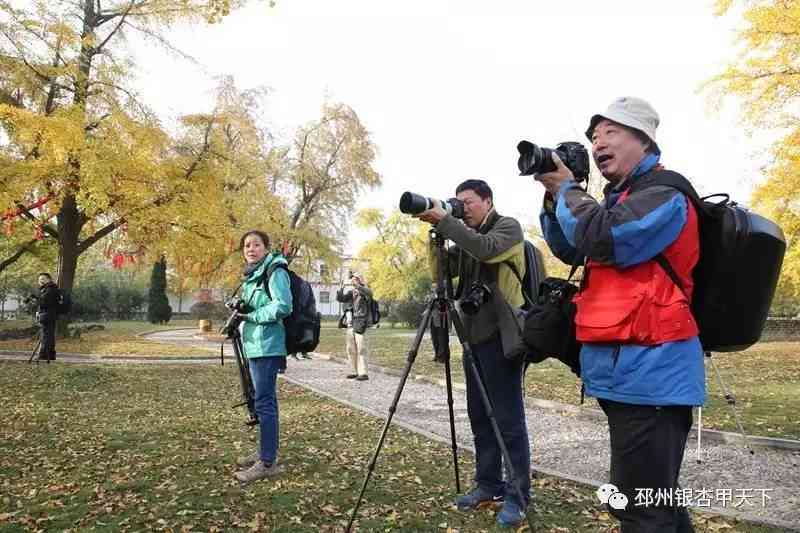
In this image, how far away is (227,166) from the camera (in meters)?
20.6

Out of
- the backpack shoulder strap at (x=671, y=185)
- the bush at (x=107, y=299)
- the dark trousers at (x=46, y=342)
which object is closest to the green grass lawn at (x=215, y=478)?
the backpack shoulder strap at (x=671, y=185)

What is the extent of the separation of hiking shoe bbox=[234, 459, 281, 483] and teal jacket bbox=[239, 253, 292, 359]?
3.16 feet

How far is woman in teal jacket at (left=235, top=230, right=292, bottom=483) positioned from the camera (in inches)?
203

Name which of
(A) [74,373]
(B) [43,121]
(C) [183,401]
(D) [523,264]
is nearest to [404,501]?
(D) [523,264]

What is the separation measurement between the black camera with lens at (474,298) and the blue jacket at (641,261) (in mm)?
1461

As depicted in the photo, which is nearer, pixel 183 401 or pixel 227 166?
pixel 183 401

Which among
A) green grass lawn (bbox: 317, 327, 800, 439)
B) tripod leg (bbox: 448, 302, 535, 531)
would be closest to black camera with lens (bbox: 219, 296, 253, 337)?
tripod leg (bbox: 448, 302, 535, 531)

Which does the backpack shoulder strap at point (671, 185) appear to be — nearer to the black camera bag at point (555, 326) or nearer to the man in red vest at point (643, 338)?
the man in red vest at point (643, 338)

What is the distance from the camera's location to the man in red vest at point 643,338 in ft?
7.68

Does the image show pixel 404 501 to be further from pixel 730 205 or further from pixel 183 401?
pixel 183 401

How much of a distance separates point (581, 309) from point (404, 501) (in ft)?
8.94

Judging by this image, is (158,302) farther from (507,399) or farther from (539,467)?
(507,399)

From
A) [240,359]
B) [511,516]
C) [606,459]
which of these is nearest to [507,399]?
[511,516]

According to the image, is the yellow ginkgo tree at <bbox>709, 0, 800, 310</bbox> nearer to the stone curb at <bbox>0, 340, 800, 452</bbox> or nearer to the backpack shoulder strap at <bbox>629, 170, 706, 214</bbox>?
the stone curb at <bbox>0, 340, 800, 452</bbox>
